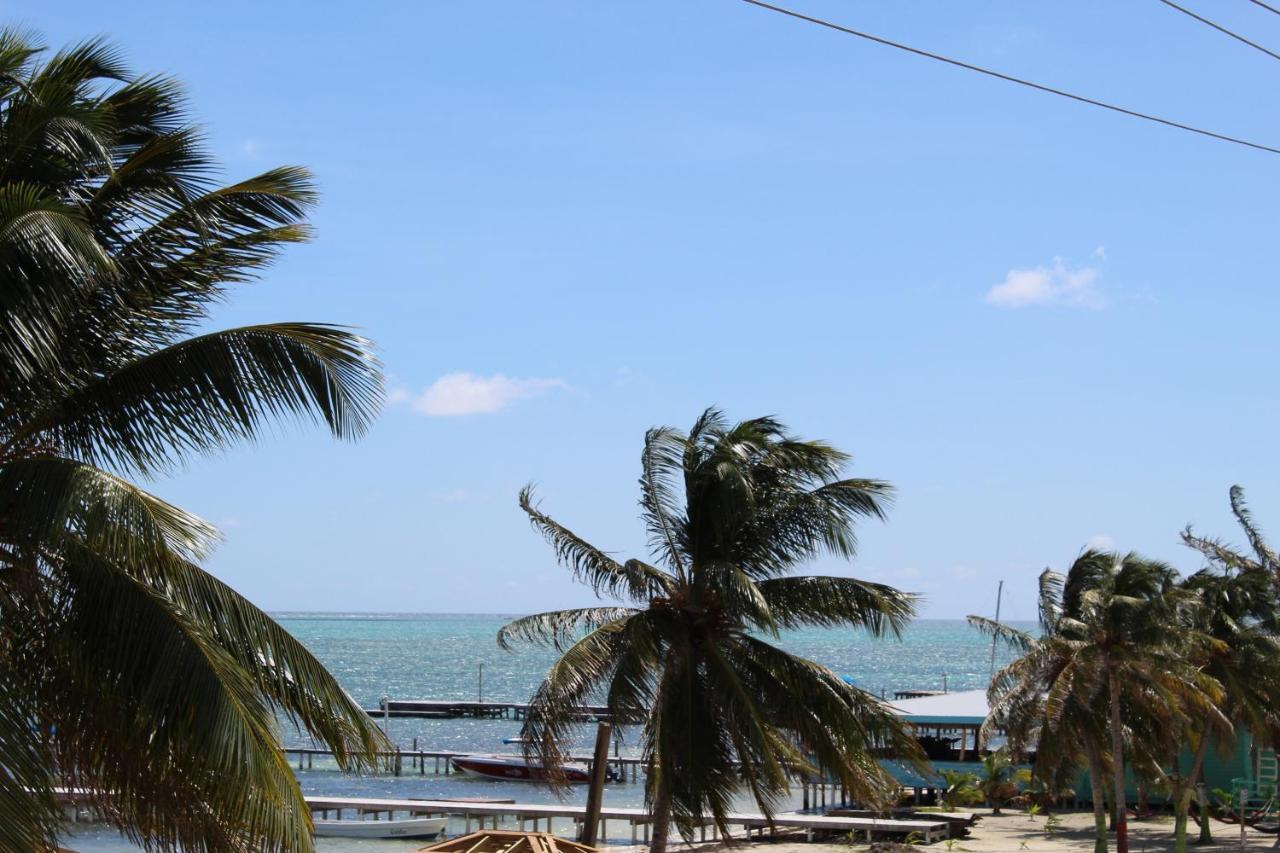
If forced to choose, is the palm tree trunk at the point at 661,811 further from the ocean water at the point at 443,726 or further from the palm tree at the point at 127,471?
the palm tree at the point at 127,471

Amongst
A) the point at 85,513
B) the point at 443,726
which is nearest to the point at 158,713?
the point at 85,513

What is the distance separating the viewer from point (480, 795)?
60156mm

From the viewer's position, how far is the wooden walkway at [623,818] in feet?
129

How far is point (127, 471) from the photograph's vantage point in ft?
31.3

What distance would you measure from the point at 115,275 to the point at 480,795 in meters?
54.8

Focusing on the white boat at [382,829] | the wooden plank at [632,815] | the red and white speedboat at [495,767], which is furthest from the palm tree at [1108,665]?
the red and white speedboat at [495,767]

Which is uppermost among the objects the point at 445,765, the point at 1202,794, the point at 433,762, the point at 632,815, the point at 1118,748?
the point at 1118,748

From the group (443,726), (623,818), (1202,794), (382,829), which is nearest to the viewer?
(1202,794)

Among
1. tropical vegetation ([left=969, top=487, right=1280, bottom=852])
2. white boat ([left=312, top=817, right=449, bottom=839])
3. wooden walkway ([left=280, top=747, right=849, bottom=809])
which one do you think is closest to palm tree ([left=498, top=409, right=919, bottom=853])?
tropical vegetation ([left=969, top=487, right=1280, bottom=852])

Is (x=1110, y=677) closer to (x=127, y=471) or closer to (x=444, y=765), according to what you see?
(x=127, y=471)

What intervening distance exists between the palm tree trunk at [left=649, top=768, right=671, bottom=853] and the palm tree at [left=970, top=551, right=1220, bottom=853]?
36.6 feet

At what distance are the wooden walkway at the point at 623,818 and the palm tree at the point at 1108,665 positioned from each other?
900 cm

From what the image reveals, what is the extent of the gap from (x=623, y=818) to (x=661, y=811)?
25186mm

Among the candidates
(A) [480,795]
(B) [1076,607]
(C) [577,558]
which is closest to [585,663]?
(C) [577,558]
